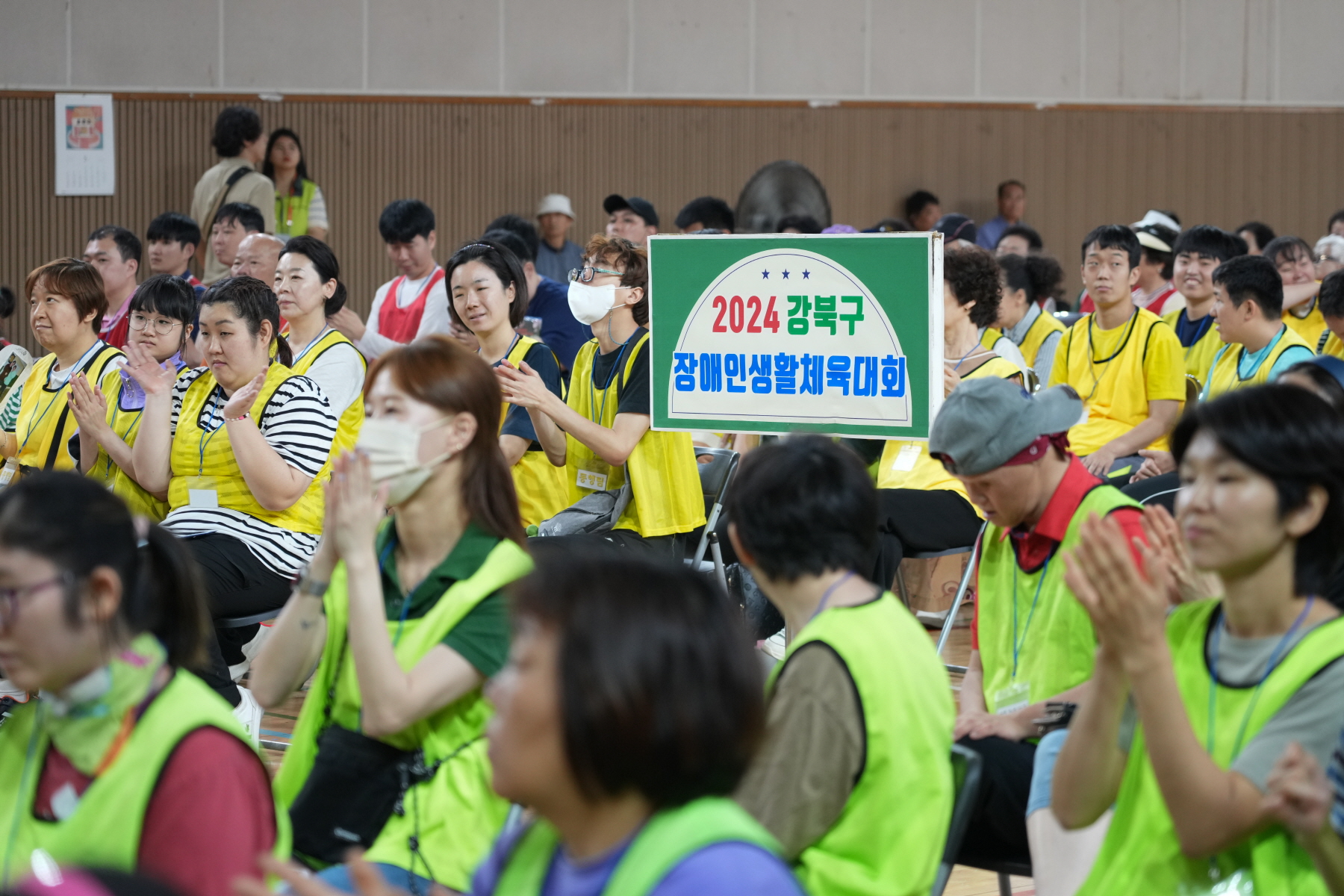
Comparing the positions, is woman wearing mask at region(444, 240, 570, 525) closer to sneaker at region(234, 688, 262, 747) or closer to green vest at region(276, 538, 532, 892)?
sneaker at region(234, 688, 262, 747)

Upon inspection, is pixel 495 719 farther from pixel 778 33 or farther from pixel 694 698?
pixel 778 33

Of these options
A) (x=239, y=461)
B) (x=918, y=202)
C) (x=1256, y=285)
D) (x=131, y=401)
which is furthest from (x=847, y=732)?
(x=918, y=202)

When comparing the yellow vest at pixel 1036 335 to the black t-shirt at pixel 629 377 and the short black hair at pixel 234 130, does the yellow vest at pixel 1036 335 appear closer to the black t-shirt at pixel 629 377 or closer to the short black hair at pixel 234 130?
the black t-shirt at pixel 629 377

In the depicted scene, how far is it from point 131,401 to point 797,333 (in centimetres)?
205

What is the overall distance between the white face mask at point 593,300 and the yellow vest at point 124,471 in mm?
1260

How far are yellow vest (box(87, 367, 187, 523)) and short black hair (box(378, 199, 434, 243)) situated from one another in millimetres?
2239

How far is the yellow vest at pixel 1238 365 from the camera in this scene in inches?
181

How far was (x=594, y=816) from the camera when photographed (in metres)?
1.19

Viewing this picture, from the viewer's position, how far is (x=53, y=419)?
168 inches

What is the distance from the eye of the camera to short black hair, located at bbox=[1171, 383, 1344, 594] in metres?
1.60

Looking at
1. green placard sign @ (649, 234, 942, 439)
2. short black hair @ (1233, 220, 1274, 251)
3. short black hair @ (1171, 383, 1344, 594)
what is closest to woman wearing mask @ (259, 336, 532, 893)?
short black hair @ (1171, 383, 1344, 594)

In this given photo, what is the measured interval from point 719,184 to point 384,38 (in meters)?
2.70

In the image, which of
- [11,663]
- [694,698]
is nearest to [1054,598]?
[694,698]

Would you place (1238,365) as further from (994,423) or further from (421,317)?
(421,317)
